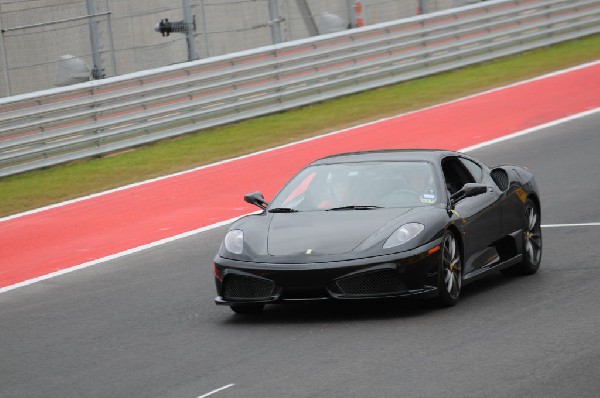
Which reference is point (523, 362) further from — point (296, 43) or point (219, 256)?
point (296, 43)

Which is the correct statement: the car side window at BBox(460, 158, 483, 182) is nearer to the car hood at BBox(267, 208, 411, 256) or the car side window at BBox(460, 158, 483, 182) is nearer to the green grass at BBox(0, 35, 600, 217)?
the car hood at BBox(267, 208, 411, 256)

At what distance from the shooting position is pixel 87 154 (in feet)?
68.8

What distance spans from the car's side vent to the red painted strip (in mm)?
4649

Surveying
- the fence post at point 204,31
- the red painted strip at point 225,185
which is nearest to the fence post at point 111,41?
the fence post at point 204,31

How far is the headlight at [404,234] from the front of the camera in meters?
9.76

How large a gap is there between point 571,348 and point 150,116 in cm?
1431

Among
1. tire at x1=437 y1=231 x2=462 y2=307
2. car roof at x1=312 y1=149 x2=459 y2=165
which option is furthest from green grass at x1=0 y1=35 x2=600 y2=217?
tire at x1=437 y1=231 x2=462 y2=307

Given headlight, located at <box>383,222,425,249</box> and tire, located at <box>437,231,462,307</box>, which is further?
tire, located at <box>437,231,462,307</box>

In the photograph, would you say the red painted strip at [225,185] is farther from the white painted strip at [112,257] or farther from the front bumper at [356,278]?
the front bumper at [356,278]

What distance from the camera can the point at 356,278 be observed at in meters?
9.64

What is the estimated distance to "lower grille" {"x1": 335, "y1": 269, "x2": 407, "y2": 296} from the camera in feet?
31.6

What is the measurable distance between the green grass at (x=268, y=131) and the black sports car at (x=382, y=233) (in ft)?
26.0

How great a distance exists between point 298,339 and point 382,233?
1110 millimetres

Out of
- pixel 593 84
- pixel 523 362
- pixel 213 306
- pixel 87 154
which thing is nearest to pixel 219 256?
pixel 213 306
